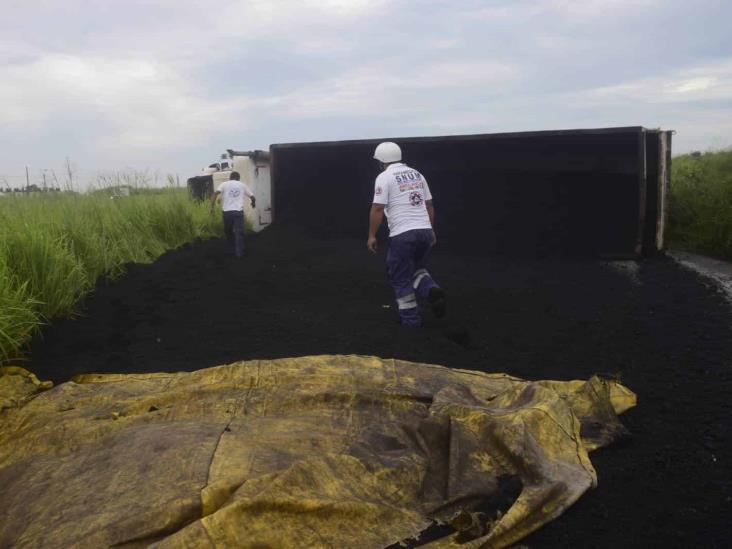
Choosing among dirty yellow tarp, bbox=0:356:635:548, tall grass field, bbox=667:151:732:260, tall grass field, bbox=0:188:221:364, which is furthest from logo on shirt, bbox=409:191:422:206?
tall grass field, bbox=667:151:732:260

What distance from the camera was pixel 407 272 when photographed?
573 centimetres

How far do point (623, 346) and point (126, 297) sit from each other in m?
4.49

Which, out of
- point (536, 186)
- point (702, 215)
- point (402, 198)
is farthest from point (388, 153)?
point (702, 215)

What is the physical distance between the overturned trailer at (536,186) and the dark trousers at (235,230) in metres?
1.72

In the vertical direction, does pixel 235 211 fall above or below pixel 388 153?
below

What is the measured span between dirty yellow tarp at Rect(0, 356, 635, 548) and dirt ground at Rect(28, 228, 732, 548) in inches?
9.1

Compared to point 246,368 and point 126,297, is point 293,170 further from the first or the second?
point 246,368

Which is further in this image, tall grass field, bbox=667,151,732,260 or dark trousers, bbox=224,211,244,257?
tall grass field, bbox=667,151,732,260

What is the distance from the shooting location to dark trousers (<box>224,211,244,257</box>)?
10.5 m

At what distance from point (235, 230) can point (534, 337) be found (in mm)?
5923

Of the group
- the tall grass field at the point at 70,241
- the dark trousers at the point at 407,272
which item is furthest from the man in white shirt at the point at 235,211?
the dark trousers at the point at 407,272

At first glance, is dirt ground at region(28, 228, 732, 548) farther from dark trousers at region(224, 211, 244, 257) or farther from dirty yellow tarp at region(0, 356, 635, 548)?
dark trousers at region(224, 211, 244, 257)

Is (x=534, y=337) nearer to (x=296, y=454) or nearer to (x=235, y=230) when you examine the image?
(x=296, y=454)

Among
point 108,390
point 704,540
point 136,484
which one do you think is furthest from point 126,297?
point 704,540
